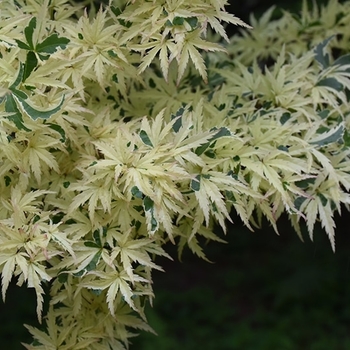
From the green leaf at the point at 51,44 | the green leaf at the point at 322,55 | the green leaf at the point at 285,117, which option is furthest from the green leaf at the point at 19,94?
the green leaf at the point at 322,55

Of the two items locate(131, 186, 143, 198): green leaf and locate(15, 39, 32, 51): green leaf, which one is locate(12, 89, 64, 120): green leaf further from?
locate(131, 186, 143, 198): green leaf

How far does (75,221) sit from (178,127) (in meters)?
0.33

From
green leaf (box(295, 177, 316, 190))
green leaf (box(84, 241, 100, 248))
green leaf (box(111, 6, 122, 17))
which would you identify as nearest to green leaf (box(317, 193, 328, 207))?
A: green leaf (box(295, 177, 316, 190))

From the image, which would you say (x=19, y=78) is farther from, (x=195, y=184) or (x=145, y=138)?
(x=195, y=184)

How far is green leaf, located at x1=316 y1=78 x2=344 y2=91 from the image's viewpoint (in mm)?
1638

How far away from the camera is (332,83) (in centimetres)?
164

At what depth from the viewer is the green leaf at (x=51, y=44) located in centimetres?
122

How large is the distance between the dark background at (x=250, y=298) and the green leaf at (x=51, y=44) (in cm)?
192

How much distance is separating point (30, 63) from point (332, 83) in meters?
0.87

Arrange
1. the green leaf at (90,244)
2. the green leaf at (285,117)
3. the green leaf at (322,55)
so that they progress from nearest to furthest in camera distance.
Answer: the green leaf at (90,244) → the green leaf at (285,117) → the green leaf at (322,55)

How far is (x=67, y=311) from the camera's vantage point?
1.46 metres

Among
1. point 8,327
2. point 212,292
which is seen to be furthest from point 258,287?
point 8,327

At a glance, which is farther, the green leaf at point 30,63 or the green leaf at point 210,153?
the green leaf at point 210,153

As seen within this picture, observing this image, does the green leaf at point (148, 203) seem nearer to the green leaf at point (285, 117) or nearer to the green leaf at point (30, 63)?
the green leaf at point (30, 63)
